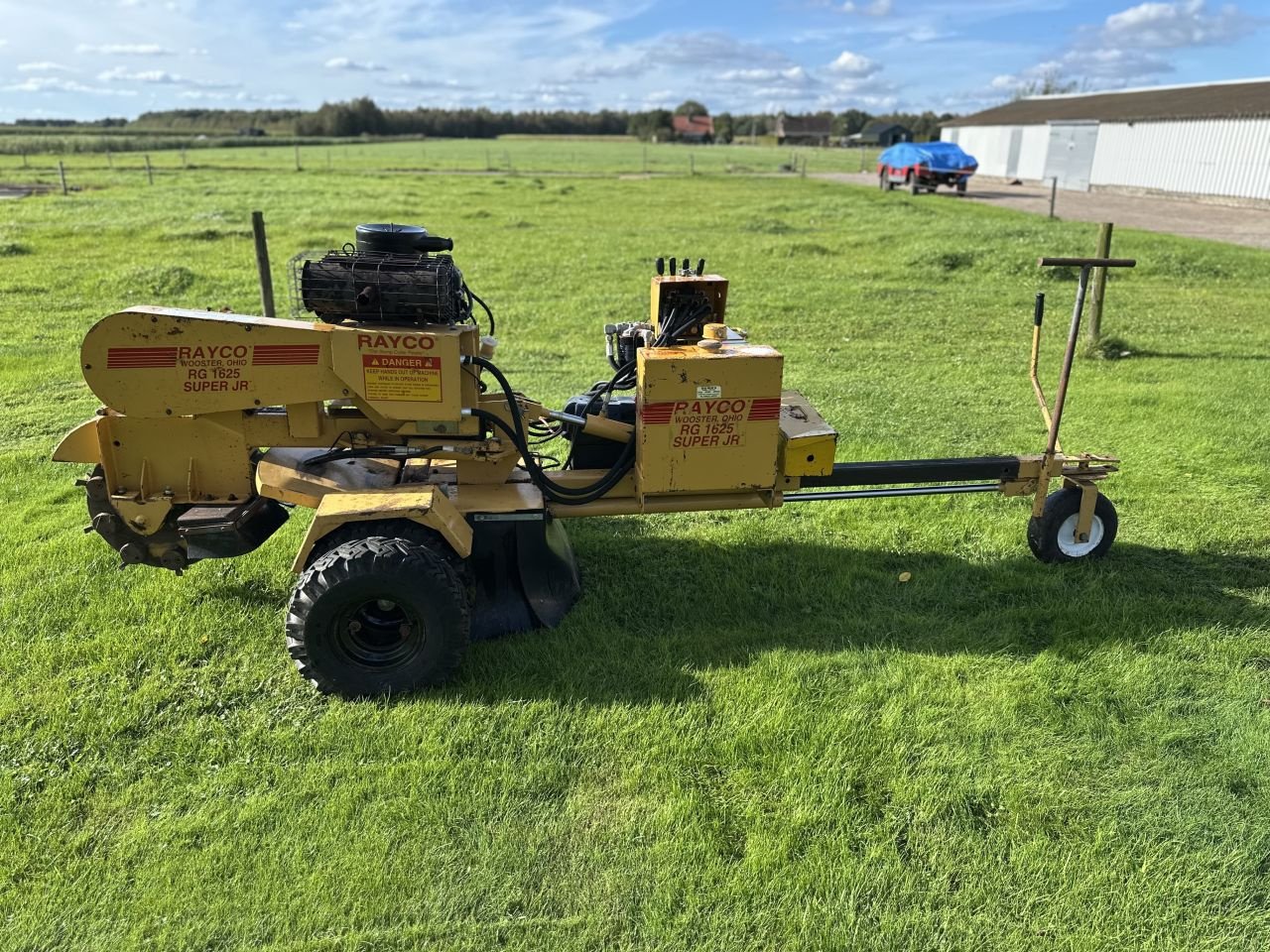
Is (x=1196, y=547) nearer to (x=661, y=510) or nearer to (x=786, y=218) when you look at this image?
(x=661, y=510)

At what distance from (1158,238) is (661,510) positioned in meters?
19.4

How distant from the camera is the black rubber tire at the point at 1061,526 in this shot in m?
5.15

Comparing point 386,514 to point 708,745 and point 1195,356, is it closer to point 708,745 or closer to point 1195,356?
point 708,745

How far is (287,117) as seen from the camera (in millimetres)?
126562

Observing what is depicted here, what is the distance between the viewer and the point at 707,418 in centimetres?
420

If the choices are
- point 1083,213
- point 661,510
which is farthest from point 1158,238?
point 661,510

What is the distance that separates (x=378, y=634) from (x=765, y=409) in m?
2.11

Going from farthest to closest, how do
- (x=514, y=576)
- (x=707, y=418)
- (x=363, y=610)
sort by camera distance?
1. (x=514, y=576)
2. (x=707, y=418)
3. (x=363, y=610)

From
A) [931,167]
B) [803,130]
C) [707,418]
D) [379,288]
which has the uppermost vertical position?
[803,130]

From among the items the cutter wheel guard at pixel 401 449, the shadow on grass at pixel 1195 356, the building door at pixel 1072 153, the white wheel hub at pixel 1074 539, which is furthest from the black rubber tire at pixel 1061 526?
the building door at pixel 1072 153

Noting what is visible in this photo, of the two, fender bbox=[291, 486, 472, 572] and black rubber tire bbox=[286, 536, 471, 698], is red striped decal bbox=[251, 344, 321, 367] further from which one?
A: black rubber tire bbox=[286, 536, 471, 698]

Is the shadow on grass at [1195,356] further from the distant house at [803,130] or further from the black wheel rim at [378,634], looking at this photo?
the distant house at [803,130]

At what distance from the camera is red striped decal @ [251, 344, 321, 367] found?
3.92 meters

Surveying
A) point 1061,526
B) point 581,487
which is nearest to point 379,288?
point 581,487
